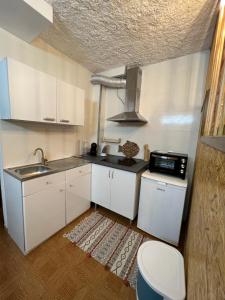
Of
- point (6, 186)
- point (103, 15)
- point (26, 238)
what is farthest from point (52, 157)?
point (103, 15)

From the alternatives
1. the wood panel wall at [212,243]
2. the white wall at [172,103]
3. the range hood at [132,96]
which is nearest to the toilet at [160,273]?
the wood panel wall at [212,243]

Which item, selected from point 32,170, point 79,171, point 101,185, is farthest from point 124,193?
point 32,170

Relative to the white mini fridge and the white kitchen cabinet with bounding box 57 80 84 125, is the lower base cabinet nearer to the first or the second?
the white kitchen cabinet with bounding box 57 80 84 125

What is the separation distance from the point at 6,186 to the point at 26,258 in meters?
0.83

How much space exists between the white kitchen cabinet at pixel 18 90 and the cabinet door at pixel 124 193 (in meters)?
1.35

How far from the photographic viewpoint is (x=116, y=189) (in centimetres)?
203

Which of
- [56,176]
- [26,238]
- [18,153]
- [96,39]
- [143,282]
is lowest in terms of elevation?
[26,238]

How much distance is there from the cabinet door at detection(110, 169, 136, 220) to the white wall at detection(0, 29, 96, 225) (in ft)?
3.42

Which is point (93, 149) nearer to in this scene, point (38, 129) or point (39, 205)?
point (38, 129)

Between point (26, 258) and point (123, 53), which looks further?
point (123, 53)

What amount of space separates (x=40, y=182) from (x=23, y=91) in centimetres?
101

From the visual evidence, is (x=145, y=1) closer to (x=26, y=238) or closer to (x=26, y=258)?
(x=26, y=238)

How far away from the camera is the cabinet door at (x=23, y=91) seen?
1.35m

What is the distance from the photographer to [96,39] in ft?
5.60
